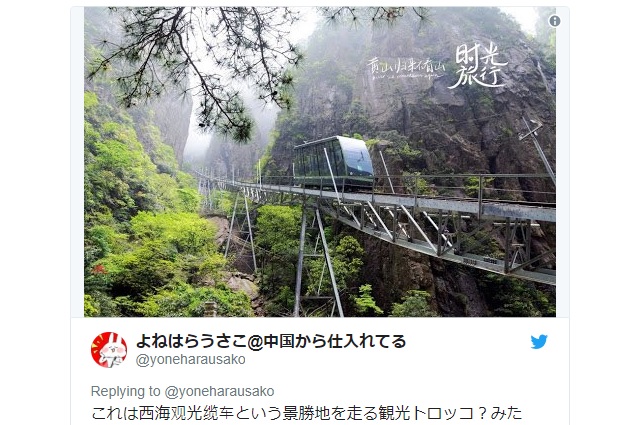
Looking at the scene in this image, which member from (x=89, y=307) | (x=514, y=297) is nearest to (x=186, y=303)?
(x=89, y=307)

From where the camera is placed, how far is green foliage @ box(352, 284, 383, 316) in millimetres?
7734

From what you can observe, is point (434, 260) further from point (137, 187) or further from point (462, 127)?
point (137, 187)

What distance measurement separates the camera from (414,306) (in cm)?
774

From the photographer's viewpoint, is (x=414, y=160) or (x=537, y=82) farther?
(x=414, y=160)

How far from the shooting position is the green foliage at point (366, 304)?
7734 mm

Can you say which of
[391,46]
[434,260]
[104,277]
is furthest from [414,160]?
[104,277]

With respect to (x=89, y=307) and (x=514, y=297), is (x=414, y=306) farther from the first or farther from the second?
(x=89, y=307)

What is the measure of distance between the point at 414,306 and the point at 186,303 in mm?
4263
